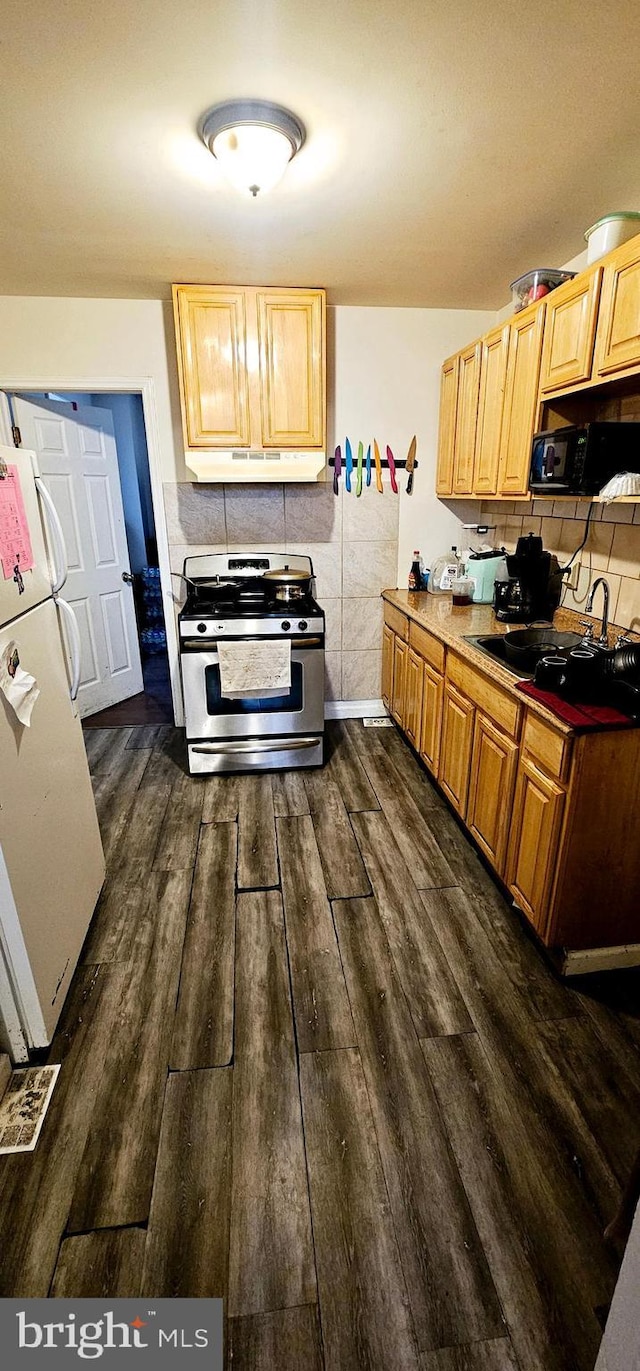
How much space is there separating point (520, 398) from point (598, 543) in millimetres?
671

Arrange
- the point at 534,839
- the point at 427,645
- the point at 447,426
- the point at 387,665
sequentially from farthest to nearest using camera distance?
1. the point at 387,665
2. the point at 447,426
3. the point at 427,645
4. the point at 534,839

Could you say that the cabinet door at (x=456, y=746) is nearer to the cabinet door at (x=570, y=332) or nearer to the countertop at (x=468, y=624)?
the countertop at (x=468, y=624)

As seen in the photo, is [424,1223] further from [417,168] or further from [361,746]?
[417,168]

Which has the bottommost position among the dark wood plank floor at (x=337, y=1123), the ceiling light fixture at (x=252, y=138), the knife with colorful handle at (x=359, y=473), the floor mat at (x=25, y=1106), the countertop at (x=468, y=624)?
the dark wood plank floor at (x=337, y=1123)

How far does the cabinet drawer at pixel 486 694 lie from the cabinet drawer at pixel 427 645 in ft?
0.37

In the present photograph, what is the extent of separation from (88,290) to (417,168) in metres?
1.79

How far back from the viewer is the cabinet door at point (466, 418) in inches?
110

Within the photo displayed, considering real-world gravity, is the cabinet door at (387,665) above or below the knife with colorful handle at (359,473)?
below

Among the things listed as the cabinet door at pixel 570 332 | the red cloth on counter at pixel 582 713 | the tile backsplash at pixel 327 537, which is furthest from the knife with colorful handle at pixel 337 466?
the red cloth on counter at pixel 582 713

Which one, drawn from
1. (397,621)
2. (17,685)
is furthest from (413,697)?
(17,685)

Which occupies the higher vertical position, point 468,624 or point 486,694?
point 468,624

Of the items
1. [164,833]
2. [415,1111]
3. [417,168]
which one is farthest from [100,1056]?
[417,168]

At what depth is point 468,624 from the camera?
8.34 ft

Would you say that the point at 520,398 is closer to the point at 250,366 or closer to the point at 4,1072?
the point at 250,366
